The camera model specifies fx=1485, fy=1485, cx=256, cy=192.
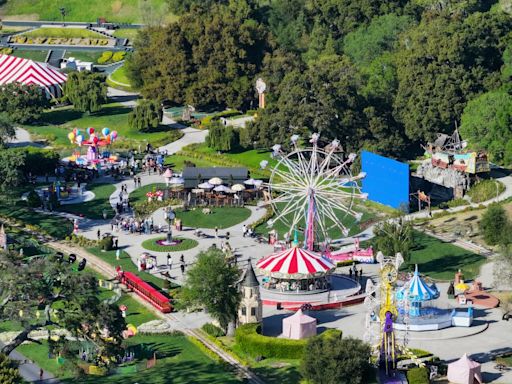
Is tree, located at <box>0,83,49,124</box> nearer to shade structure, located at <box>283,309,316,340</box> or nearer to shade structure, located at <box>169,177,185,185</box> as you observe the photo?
shade structure, located at <box>169,177,185,185</box>

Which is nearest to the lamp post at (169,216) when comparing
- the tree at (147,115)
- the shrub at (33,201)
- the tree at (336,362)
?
the shrub at (33,201)

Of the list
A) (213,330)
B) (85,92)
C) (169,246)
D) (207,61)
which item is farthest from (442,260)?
(85,92)

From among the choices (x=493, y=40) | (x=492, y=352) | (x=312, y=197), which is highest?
(x=493, y=40)

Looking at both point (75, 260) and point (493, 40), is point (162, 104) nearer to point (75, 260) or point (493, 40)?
point (493, 40)

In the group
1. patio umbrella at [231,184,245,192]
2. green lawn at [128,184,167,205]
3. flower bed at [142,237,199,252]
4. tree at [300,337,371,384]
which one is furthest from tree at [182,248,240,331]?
green lawn at [128,184,167,205]

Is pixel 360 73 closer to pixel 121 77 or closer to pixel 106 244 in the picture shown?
pixel 121 77

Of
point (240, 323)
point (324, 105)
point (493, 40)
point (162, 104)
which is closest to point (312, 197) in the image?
point (240, 323)

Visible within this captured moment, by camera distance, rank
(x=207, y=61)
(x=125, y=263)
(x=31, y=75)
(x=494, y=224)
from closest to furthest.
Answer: (x=125, y=263)
(x=494, y=224)
(x=207, y=61)
(x=31, y=75)
